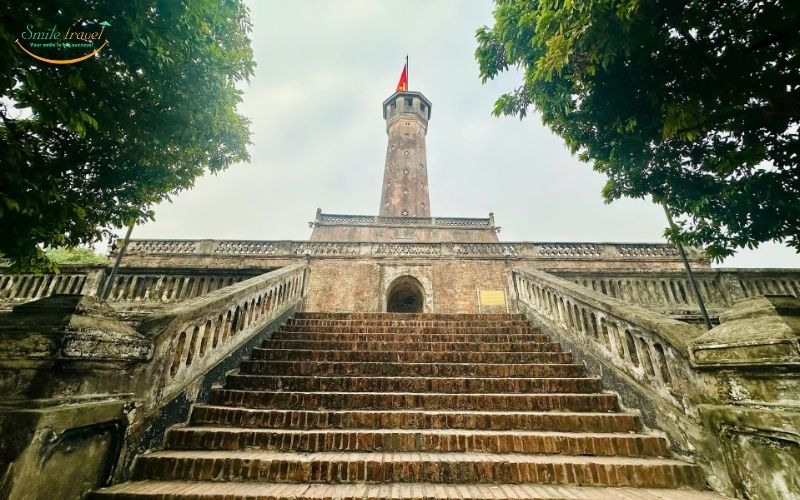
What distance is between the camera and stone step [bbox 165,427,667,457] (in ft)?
10.2

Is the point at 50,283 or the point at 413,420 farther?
the point at 50,283

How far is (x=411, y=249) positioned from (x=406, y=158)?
1764 cm

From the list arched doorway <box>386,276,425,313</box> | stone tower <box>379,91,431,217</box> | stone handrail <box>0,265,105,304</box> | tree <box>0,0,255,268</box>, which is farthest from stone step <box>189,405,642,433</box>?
stone tower <box>379,91,431,217</box>

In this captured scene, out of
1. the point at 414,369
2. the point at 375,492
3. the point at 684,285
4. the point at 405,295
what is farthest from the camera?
the point at 405,295

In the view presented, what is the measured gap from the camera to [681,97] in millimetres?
3939

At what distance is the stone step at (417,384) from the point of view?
4.30 metres

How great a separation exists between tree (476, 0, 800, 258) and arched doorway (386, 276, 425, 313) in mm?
6560

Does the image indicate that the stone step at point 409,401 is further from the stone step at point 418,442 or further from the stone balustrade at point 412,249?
the stone balustrade at point 412,249

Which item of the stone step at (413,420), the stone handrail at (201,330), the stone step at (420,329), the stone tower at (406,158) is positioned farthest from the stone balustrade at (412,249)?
the stone tower at (406,158)

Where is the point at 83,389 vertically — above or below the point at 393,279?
below

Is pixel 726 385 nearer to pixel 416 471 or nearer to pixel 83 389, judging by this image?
pixel 416 471

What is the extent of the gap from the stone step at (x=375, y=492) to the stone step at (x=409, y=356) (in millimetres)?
2508

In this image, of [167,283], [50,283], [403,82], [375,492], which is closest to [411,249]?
[167,283]

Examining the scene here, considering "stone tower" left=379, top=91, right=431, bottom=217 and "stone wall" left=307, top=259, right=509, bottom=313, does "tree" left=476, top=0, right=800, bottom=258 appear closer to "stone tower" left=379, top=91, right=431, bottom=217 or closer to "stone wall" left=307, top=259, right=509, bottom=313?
"stone wall" left=307, top=259, right=509, bottom=313
